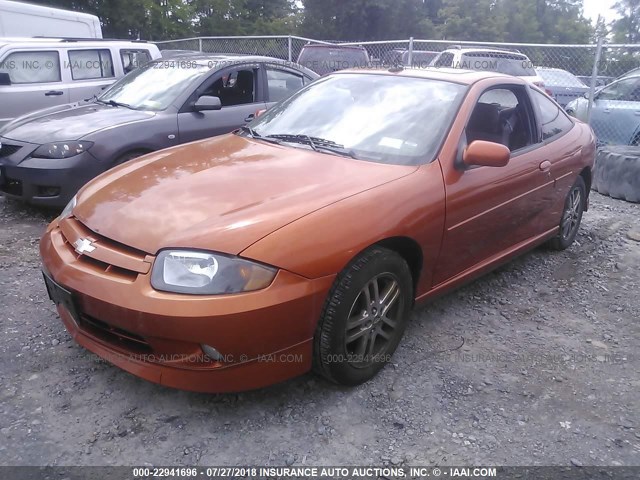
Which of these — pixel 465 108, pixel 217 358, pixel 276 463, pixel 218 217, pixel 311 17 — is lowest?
pixel 276 463

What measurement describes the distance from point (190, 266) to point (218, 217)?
284 millimetres

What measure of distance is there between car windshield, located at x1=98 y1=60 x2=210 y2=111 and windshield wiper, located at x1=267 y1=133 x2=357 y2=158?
2.43m

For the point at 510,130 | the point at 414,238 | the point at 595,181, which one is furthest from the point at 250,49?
the point at 414,238

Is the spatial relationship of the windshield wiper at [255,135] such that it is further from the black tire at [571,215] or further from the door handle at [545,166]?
the black tire at [571,215]

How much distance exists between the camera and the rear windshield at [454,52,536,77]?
10.6 m

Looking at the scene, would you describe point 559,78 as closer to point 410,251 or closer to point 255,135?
point 255,135

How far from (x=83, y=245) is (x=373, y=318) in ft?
4.65

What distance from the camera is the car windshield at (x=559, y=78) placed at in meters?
12.4

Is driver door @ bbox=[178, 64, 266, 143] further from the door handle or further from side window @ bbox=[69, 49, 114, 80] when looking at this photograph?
the door handle

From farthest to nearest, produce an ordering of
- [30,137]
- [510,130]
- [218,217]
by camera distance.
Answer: [30,137]
[510,130]
[218,217]

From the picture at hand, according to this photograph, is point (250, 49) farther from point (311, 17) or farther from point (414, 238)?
point (311, 17)

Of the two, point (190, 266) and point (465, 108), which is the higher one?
point (465, 108)

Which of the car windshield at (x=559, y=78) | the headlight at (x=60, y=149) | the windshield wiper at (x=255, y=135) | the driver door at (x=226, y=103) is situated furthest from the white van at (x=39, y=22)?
the car windshield at (x=559, y=78)

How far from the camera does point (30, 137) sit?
4.84 metres
